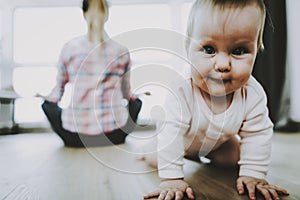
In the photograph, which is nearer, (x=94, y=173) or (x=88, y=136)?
(x=94, y=173)

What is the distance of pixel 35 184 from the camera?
0.54 metres

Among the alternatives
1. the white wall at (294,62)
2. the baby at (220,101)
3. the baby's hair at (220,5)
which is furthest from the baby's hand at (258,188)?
the white wall at (294,62)

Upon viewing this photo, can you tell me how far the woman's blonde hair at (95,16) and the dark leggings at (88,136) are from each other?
0.24 meters

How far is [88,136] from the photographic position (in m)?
0.87

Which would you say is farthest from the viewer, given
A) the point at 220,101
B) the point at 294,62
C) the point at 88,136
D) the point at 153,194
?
the point at 294,62

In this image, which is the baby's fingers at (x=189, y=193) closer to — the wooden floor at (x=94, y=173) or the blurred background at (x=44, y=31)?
the wooden floor at (x=94, y=173)

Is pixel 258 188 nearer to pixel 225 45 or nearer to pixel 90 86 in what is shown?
pixel 225 45

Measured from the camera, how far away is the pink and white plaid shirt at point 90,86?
0.87m

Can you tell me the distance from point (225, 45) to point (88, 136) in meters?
0.49

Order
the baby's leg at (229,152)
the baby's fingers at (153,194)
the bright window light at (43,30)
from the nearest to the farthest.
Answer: the baby's fingers at (153,194) < the baby's leg at (229,152) < the bright window light at (43,30)

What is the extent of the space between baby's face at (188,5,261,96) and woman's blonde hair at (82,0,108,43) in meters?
0.40

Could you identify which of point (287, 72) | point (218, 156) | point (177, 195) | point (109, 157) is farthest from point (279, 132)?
point (177, 195)

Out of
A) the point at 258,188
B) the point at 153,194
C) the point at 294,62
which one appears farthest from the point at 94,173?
the point at 294,62

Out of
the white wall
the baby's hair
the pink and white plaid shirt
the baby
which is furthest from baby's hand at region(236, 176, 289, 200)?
the white wall
